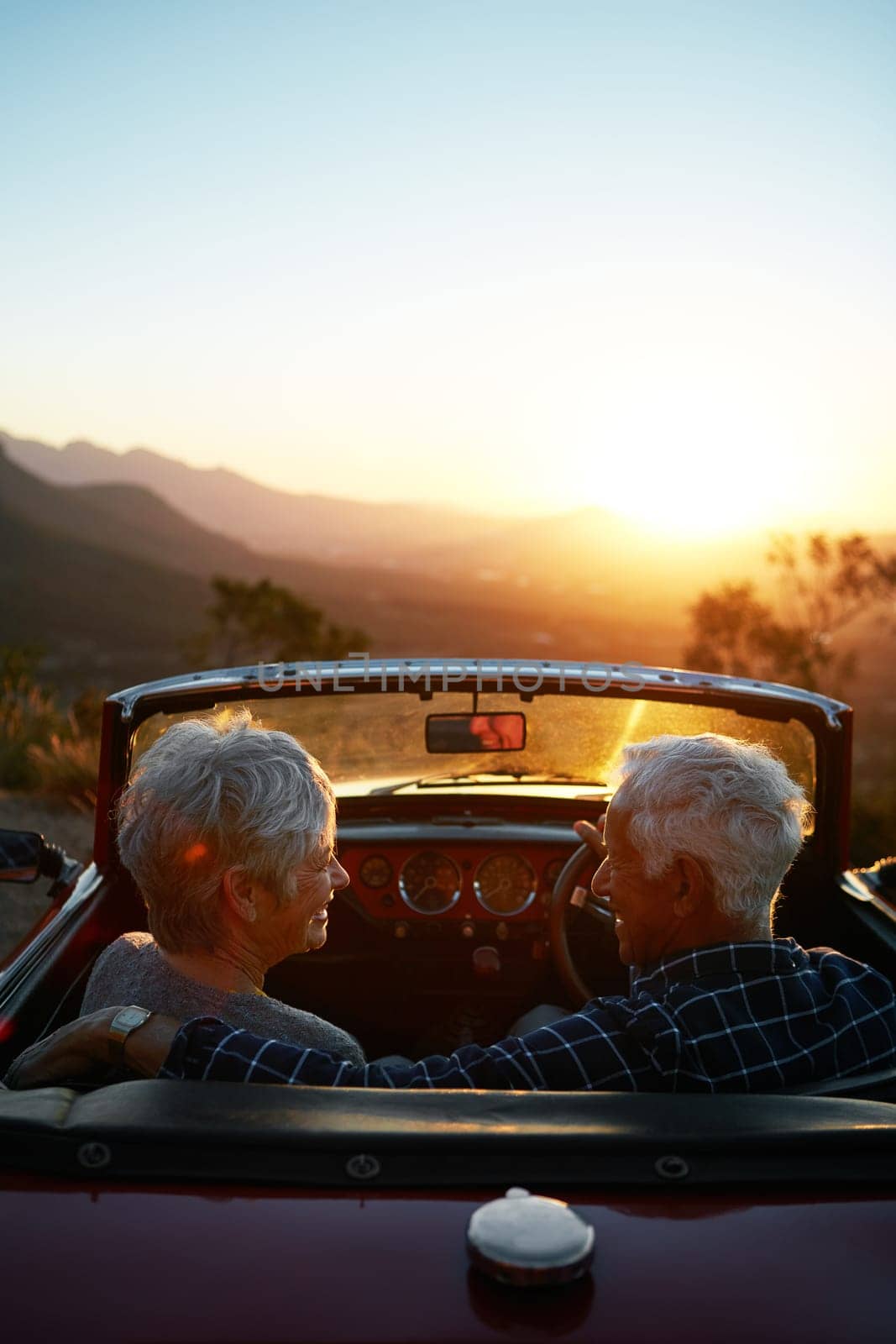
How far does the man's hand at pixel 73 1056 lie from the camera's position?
2.15m

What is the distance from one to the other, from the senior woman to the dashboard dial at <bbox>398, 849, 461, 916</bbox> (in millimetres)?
1843

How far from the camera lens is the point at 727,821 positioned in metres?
2.45

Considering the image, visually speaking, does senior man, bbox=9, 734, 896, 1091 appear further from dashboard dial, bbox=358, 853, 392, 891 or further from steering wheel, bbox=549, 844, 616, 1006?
dashboard dial, bbox=358, 853, 392, 891

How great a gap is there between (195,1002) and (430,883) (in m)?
2.04

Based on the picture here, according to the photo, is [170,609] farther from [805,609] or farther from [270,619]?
[805,609]

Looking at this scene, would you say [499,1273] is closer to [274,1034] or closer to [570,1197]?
[570,1197]

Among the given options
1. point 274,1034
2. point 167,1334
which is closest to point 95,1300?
point 167,1334

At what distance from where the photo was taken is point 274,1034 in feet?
7.77

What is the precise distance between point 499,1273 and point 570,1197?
0.24 metres

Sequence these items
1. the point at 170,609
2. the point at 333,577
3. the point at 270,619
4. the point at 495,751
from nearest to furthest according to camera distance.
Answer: the point at 495,751 < the point at 270,619 < the point at 170,609 < the point at 333,577

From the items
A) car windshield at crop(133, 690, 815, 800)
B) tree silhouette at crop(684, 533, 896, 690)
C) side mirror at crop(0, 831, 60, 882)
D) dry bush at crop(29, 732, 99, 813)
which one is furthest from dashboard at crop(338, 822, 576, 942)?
tree silhouette at crop(684, 533, 896, 690)

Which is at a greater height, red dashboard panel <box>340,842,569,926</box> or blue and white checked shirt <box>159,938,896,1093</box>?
blue and white checked shirt <box>159,938,896,1093</box>

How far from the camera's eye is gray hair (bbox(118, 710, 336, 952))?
7.93 ft

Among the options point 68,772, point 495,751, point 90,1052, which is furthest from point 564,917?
point 68,772
